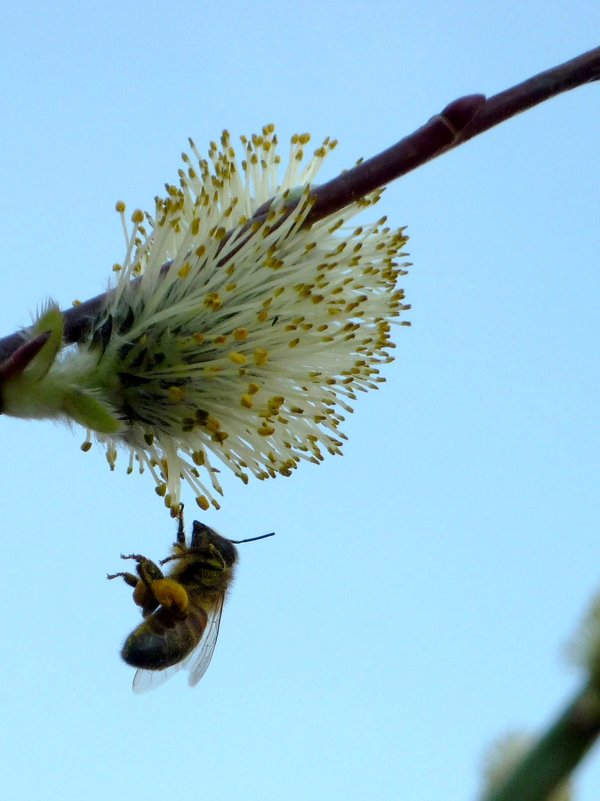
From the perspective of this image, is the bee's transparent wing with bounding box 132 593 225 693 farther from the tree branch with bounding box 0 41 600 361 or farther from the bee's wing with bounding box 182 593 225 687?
the tree branch with bounding box 0 41 600 361

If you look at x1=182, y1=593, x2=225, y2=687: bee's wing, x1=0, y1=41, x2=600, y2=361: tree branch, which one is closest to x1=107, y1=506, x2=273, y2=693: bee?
x1=182, y1=593, x2=225, y2=687: bee's wing

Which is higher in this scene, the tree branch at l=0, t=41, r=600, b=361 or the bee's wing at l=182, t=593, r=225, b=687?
the tree branch at l=0, t=41, r=600, b=361

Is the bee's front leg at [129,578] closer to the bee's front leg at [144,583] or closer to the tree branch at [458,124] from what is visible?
the bee's front leg at [144,583]

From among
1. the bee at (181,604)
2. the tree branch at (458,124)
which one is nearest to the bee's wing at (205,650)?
the bee at (181,604)

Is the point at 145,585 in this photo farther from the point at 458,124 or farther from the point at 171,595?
the point at 458,124

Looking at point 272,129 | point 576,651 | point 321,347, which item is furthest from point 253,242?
point 576,651

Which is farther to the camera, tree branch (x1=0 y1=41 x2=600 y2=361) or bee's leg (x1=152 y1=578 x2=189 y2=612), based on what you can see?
bee's leg (x1=152 y1=578 x2=189 y2=612)

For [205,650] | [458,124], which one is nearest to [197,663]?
[205,650]
